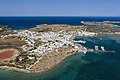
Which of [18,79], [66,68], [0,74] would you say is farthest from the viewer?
[66,68]

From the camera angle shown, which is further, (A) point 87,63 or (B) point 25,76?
(A) point 87,63

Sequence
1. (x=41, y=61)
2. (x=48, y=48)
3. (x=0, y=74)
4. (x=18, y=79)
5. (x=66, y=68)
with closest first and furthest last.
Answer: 1. (x=18, y=79)
2. (x=0, y=74)
3. (x=66, y=68)
4. (x=41, y=61)
5. (x=48, y=48)

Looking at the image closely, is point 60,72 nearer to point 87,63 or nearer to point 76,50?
point 87,63

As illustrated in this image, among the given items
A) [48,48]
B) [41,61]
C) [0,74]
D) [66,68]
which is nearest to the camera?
[0,74]

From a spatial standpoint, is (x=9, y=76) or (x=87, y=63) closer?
(x=9, y=76)

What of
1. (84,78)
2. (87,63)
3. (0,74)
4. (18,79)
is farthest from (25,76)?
(87,63)

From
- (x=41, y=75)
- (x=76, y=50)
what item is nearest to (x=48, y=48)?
(x=76, y=50)

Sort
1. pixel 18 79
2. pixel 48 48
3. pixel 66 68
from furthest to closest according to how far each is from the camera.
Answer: pixel 48 48 → pixel 66 68 → pixel 18 79

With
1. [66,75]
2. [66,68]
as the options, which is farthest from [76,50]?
[66,75]

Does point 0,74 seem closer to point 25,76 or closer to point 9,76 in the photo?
point 9,76
